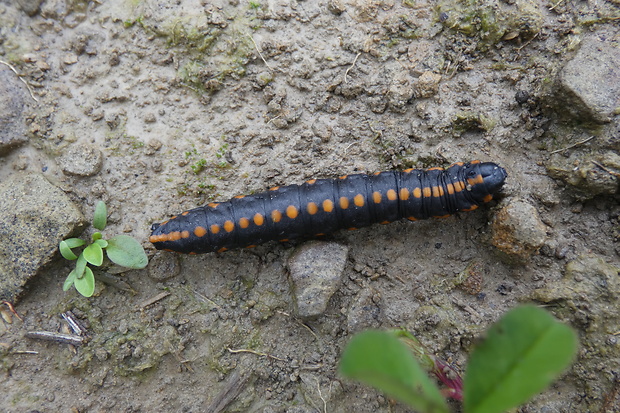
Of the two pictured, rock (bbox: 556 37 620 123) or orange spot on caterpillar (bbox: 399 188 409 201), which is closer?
rock (bbox: 556 37 620 123)

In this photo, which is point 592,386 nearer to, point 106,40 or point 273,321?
point 273,321

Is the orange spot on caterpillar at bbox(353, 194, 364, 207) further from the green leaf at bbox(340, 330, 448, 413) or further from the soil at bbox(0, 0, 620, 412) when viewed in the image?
the green leaf at bbox(340, 330, 448, 413)

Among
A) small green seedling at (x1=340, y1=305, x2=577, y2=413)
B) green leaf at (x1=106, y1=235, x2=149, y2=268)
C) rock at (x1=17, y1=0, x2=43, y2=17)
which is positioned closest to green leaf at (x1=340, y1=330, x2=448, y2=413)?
small green seedling at (x1=340, y1=305, x2=577, y2=413)

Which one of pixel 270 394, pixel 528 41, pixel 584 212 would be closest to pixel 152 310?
pixel 270 394

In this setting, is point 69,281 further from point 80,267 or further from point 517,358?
point 517,358

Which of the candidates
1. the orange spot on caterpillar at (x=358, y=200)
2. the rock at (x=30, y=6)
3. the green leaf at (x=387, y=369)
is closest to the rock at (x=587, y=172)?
the orange spot on caterpillar at (x=358, y=200)

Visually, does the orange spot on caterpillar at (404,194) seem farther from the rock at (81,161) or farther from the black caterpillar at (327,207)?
the rock at (81,161)
